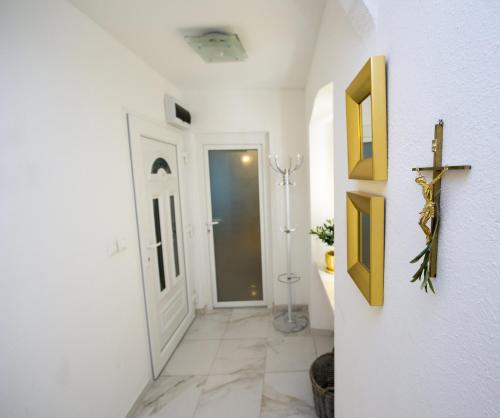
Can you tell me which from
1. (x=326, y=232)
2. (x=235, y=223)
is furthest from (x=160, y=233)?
(x=326, y=232)

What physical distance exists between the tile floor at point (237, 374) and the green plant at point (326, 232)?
39.4 inches

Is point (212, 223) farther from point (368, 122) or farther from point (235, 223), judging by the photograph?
point (368, 122)

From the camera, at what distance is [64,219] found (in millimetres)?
1282

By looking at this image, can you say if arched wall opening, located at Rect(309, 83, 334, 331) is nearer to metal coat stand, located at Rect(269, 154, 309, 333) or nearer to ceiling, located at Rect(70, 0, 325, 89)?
metal coat stand, located at Rect(269, 154, 309, 333)

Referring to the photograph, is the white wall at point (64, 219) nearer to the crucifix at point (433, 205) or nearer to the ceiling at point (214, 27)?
the ceiling at point (214, 27)

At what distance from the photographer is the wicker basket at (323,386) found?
1528mm

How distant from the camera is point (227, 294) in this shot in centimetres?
319

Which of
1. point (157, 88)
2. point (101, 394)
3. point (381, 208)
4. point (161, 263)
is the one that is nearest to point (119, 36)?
point (157, 88)

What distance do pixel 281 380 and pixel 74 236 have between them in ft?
5.80

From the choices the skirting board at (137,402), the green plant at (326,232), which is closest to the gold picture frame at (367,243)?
the green plant at (326,232)

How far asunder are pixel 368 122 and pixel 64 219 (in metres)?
1.38

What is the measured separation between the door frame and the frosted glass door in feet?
0.13

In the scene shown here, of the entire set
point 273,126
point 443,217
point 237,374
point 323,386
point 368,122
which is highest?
point 273,126

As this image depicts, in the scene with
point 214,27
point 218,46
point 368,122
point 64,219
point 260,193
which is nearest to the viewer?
point 368,122
